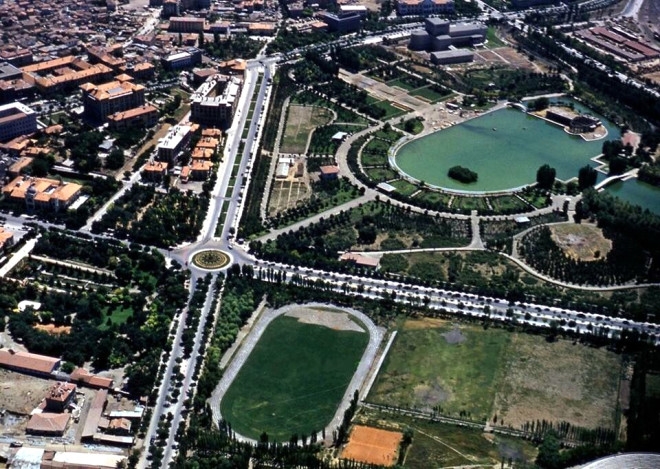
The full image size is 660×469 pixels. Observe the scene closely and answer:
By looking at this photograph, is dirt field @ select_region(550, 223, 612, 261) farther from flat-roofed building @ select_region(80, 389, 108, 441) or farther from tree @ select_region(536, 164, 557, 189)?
flat-roofed building @ select_region(80, 389, 108, 441)

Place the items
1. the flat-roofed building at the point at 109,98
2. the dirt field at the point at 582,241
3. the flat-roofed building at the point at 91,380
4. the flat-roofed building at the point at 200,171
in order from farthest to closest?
the flat-roofed building at the point at 109,98, the flat-roofed building at the point at 200,171, the dirt field at the point at 582,241, the flat-roofed building at the point at 91,380

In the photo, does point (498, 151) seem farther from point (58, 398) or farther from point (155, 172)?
point (58, 398)

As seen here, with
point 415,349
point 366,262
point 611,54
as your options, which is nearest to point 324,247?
point 366,262

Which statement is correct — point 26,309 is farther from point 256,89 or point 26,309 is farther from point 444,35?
point 444,35

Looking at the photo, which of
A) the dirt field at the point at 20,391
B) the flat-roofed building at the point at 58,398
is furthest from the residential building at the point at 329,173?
the flat-roofed building at the point at 58,398

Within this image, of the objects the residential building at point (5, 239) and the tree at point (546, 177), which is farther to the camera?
the tree at point (546, 177)

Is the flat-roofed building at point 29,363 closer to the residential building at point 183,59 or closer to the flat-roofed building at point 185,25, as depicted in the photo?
the residential building at point 183,59

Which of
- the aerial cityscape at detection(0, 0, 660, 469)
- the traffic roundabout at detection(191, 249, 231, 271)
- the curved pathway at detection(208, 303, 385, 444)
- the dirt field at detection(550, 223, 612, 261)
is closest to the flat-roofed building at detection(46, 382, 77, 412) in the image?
the aerial cityscape at detection(0, 0, 660, 469)
